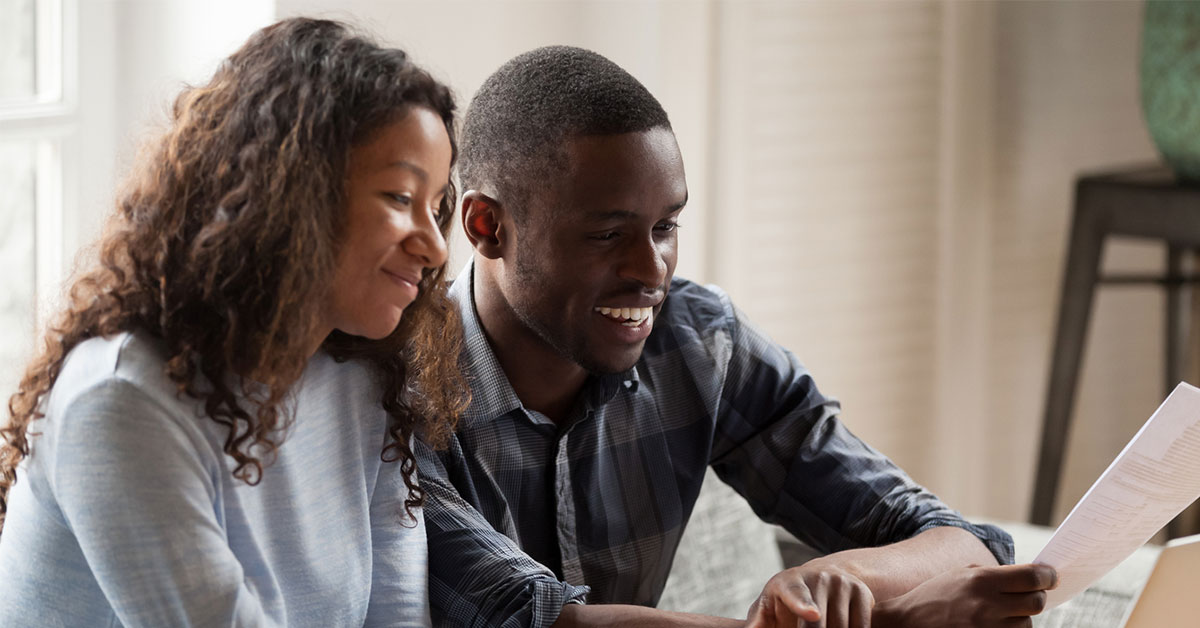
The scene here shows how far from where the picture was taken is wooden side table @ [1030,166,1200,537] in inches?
94.0

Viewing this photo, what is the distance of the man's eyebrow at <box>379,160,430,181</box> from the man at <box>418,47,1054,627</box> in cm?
24

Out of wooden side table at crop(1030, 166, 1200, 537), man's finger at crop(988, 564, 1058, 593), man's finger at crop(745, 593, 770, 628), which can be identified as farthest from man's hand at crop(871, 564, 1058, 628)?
wooden side table at crop(1030, 166, 1200, 537)

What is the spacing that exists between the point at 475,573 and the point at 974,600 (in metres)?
0.43

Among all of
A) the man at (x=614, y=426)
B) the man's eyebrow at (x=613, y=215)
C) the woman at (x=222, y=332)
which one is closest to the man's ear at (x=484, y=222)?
the man at (x=614, y=426)

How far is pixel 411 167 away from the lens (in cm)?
101

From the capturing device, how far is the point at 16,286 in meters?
1.82

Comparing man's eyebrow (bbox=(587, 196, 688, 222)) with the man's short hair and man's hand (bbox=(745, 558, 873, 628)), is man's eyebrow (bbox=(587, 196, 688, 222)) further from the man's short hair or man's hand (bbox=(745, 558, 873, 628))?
man's hand (bbox=(745, 558, 873, 628))

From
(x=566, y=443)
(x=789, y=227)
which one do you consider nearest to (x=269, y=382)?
(x=566, y=443)

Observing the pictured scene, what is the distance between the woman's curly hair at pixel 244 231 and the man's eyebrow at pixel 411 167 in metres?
0.03

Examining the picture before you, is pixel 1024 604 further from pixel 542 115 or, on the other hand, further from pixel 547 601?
pixel 542 115

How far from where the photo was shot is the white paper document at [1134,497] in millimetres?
1029

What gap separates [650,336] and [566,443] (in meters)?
0.17

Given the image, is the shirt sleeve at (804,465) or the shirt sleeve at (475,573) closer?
the shirt sleeve at (475,573)

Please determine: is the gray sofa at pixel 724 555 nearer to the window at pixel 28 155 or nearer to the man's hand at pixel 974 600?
the man's hand at pixel 974 600
